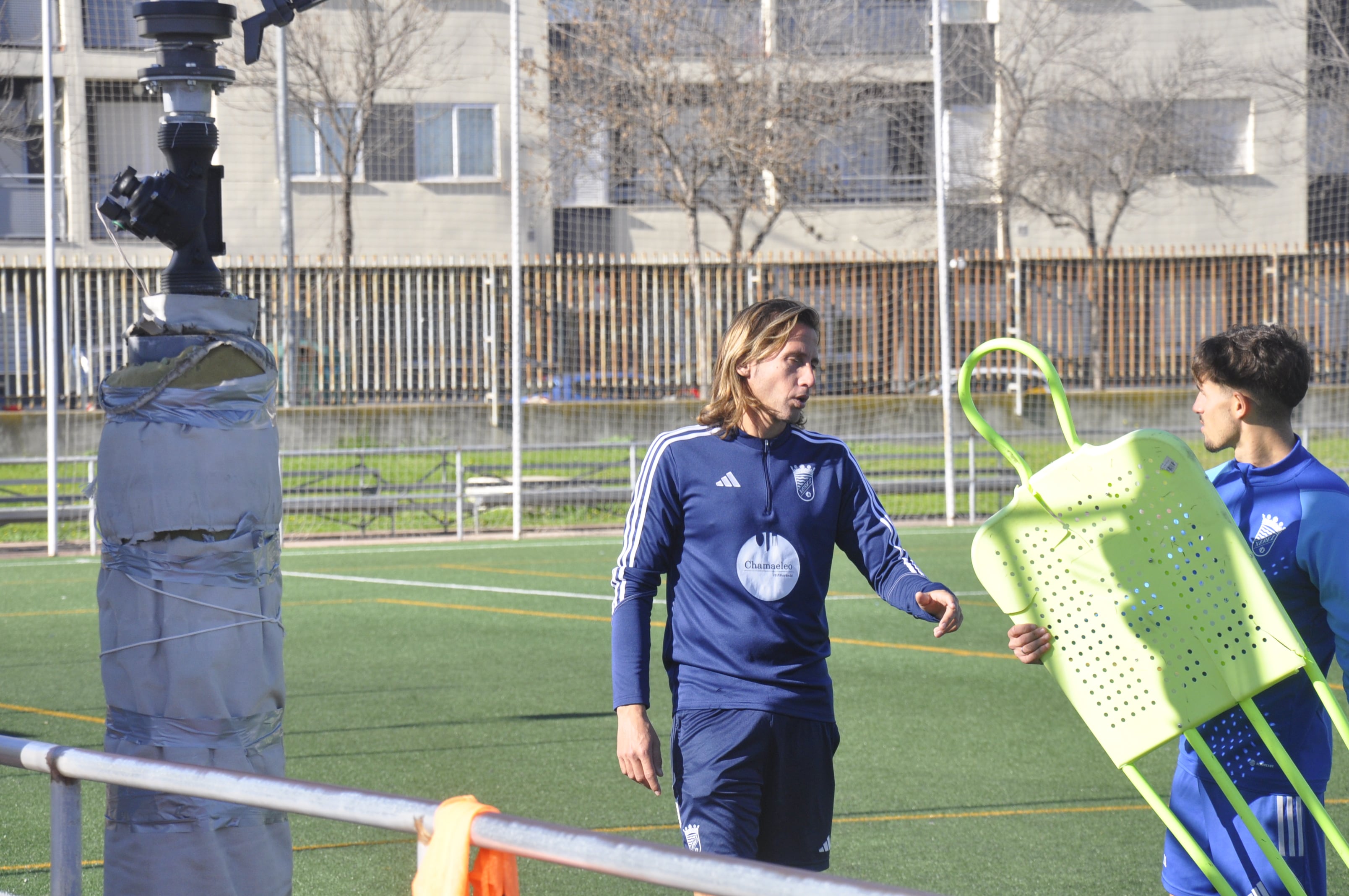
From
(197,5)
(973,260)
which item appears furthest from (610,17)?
(197,5)

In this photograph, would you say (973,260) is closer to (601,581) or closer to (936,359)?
(936,359)

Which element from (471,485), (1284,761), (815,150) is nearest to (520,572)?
(471,485)

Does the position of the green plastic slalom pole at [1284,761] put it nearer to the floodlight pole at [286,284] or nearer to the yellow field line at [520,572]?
the yellow field line at [520,572]

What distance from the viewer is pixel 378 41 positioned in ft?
82.1

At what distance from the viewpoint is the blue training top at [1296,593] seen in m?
3.11

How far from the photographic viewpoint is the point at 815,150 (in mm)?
26750

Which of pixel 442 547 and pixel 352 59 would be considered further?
pixel 352 59

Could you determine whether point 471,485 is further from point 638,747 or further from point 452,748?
point 638,747

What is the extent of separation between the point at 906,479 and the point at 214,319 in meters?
15.7

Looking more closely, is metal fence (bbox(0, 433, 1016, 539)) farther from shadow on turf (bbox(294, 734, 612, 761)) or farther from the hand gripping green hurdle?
the hand gripping green hurdle

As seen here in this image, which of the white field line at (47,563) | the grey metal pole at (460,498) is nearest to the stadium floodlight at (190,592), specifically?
the white field line at (47,563)

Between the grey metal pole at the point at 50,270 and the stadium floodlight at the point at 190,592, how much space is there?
12.6m

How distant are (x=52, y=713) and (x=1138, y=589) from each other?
6.63m

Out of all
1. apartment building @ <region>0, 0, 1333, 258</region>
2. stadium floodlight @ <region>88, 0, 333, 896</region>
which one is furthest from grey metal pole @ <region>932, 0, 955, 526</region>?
stadium floodlight @ <region>88, 0, 333, 896</region>
